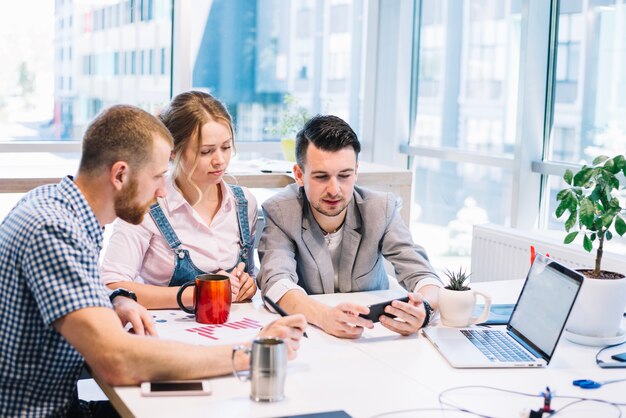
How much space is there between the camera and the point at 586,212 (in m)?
1.98

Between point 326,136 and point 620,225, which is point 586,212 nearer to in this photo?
point 620,225

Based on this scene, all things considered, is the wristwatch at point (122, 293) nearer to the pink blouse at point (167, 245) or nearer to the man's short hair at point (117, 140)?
the pink blouse at point (167, 245)

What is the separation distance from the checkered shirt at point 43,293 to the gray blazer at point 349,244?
2.76ft

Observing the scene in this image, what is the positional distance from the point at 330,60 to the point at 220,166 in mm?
3535

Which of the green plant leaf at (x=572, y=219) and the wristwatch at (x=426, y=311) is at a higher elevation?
the green plant leaf at (x=572, y=219)

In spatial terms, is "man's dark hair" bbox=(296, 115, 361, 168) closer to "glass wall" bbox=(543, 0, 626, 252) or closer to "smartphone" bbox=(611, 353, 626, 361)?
"smartphone" bbox=(611, 353, 626, 361)

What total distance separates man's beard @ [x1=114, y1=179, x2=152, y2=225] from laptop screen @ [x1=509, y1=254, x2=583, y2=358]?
3.04 feet

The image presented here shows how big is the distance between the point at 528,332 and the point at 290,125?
3.01 m

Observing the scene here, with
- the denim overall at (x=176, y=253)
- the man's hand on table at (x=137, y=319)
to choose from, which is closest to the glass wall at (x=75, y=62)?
the denim overall at (x=176, y=253)

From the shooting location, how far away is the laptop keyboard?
5.90 ft

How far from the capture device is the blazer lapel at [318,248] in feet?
A: 7.89

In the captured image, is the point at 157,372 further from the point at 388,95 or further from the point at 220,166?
the point at 388,95

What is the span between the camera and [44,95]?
491cm

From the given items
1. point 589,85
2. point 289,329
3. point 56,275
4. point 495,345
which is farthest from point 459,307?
point 589,85
